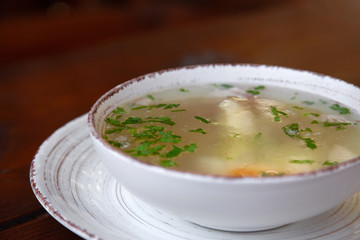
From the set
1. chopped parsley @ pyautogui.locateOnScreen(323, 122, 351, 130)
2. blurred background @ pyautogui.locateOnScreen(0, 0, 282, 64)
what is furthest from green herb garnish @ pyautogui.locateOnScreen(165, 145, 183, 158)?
blurred background @ pyautogui.locateOnScreen(0, 0, 282, 64)

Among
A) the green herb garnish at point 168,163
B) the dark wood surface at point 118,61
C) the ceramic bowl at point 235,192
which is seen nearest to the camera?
the ceramic bowl at point 235,192

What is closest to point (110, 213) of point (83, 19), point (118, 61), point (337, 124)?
point (337, 124)

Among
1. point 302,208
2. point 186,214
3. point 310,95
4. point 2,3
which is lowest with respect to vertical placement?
point 2,3

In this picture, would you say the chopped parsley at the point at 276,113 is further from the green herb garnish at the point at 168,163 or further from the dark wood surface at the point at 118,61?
the dark wood surface at the point at 118,61

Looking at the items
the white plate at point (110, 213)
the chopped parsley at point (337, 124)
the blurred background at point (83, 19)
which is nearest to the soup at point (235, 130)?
the chopped parsley at point (337, 124)

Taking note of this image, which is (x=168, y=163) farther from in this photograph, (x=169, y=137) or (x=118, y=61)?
(x=118, y=61)

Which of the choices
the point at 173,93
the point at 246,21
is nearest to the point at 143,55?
the point at 246,21

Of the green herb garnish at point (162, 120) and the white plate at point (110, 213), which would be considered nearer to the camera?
the white plate at point (110, 213)

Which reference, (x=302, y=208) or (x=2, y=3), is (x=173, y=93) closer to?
(x=302, y=208)
